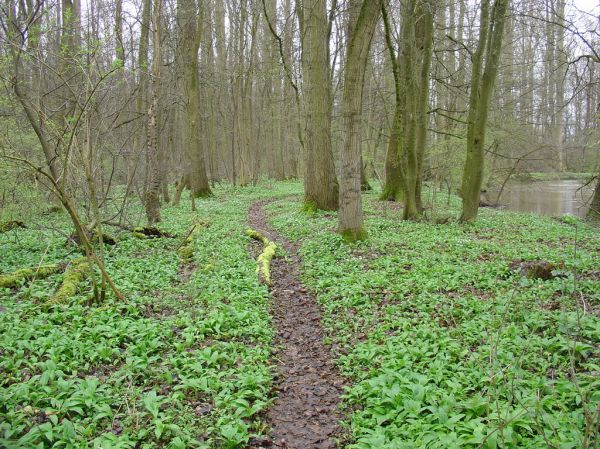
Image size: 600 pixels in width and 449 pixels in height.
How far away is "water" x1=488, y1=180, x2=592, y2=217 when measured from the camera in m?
22.0

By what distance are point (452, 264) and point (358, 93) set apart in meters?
3.87

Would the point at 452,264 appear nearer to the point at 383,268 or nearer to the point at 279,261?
the point at 383,268

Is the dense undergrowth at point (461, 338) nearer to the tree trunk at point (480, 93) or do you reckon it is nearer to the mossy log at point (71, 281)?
the tree trunk at point (480, 93)

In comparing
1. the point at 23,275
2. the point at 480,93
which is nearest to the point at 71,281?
the point at 23,275

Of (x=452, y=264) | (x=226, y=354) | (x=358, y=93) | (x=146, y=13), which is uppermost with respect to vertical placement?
(x=146, y=13)

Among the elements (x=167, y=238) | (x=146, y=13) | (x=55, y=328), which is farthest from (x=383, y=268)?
(x=146, y=13)

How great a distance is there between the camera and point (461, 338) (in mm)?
4977

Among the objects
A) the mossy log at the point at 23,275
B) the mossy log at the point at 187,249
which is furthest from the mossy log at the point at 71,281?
the mossy log at the point at 187,249

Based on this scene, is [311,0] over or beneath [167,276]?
over

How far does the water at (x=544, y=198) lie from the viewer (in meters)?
22.0

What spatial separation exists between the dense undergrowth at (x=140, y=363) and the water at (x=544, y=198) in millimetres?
18024

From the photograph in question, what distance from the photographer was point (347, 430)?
12.7ft

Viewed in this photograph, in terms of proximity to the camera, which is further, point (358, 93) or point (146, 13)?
point (146, 13)

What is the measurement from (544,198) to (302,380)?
94.9 ft
